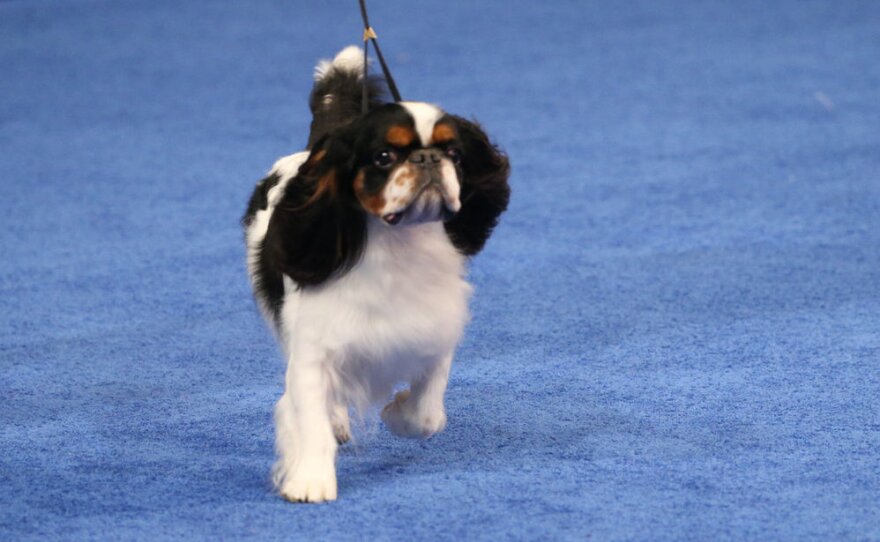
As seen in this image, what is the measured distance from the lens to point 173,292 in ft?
14.1

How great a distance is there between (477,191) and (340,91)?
59cm

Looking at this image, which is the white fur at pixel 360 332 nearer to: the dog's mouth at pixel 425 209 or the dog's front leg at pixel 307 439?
the dog's front leg at pixel 307 439

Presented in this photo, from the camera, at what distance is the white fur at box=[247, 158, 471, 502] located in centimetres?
259

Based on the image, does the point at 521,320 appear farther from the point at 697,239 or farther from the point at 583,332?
the point at 697,239

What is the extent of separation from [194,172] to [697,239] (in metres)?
2.32

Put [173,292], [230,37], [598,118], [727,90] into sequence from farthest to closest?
[230,37]
[727,90]
[598,118]
[173,292]

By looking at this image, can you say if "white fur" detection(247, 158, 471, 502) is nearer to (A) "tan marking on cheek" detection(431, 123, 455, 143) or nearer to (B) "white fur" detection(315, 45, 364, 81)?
(A) "tan marking on cheek" detection(431, 123, 455, 143)

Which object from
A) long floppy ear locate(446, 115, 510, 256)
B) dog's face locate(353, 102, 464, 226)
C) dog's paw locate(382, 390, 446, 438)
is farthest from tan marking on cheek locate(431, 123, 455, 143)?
dog's paw locate(382, 390, 446, 438)

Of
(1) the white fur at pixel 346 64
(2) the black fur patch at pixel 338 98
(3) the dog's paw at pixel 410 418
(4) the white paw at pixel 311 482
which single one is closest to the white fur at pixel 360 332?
(4) the white paw at pixel 311 482

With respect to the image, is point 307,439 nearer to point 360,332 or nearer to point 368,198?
point 360,332

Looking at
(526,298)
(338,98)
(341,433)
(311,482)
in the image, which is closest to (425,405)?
(341,433)

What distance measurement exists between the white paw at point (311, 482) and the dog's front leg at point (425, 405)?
0.27 meters

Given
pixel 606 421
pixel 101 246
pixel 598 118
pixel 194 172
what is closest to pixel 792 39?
pixel 598 118

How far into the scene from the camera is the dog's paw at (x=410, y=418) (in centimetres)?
282
